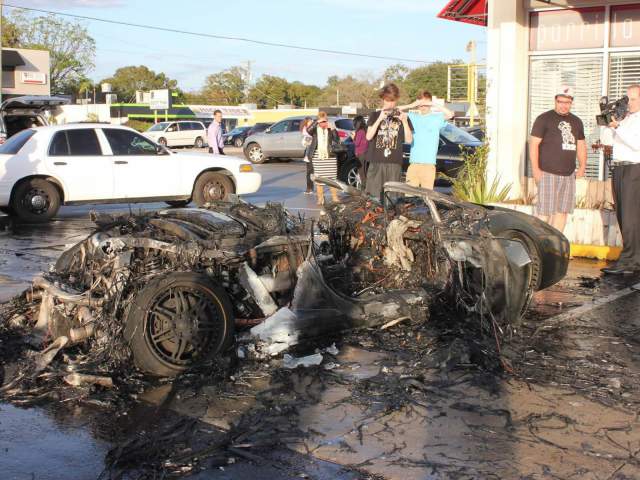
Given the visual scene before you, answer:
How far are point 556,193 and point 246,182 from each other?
7.62 m

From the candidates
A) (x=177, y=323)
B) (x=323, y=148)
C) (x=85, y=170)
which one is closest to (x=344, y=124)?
(x=323, y=148)

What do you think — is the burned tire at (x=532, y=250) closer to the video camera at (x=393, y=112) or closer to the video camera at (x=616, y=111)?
the video camera at (x=616, y=111)

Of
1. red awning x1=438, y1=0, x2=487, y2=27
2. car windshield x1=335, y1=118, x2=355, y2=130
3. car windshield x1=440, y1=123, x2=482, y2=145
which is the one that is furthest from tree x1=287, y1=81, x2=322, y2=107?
red awning x1=438, y1=0, x2=487, y2=27

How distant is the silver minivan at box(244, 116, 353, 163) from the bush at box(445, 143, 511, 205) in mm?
17945

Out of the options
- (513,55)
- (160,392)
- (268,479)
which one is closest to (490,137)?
(513,55)

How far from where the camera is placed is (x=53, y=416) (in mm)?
4738

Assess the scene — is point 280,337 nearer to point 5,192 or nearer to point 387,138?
point 387,138

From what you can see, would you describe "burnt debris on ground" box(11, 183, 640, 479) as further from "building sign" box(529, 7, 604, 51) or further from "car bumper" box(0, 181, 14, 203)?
"car bumper" box(0, 181, 14, 203)

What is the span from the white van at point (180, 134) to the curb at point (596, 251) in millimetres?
37371

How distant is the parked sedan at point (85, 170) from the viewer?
13555 millimetres

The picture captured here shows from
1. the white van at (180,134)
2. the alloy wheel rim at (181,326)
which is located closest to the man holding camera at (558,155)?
the alloy wheel rim at (181,326)

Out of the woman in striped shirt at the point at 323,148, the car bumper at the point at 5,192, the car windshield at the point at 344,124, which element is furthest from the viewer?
the car windshield at the point at 344,124

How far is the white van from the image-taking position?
1820 inches

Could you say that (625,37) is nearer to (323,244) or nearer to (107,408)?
(323,244)
